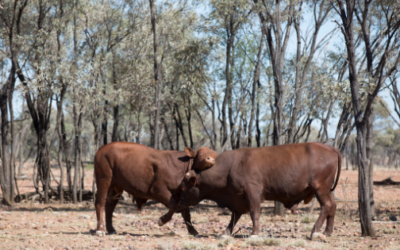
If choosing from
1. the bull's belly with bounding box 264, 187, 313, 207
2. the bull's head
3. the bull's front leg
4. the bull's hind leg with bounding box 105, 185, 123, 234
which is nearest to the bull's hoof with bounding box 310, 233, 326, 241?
the bull's belly with bounding box 264, 187, 313, 207

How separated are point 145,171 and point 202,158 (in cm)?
124

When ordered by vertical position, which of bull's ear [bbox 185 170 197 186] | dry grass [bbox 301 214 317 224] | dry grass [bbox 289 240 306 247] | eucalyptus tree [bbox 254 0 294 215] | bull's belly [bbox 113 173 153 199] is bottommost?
dry grass [bbox 301 214 317 224]

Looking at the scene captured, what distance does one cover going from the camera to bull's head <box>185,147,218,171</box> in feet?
27.2

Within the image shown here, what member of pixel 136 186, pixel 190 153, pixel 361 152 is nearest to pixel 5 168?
pixel 136 186

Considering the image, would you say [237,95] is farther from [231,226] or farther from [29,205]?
[231,226]

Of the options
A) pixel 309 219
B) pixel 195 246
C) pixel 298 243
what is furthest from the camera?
pixel 309 219

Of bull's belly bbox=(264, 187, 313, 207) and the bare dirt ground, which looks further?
bull's belly bbox=(264, 187, 313, 207)

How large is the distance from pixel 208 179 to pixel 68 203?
36.2 ft

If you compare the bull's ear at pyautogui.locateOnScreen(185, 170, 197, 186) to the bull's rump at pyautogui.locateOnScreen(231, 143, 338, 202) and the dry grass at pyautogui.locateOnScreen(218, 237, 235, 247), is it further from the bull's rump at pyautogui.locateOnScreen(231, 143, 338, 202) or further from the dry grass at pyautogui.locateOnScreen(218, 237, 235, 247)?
the dry grass at pyautogui.locateOnScreen(218, 237, 235, 247)

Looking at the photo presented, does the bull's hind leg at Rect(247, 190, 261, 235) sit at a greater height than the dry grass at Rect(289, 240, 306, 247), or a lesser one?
greater

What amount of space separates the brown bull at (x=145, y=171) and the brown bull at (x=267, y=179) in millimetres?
245

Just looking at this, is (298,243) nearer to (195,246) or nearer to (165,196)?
(195,246)

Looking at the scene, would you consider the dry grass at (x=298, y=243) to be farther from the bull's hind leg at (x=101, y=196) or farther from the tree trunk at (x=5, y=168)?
the tree trunk at (x=5, y=168)

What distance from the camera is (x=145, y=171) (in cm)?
859
